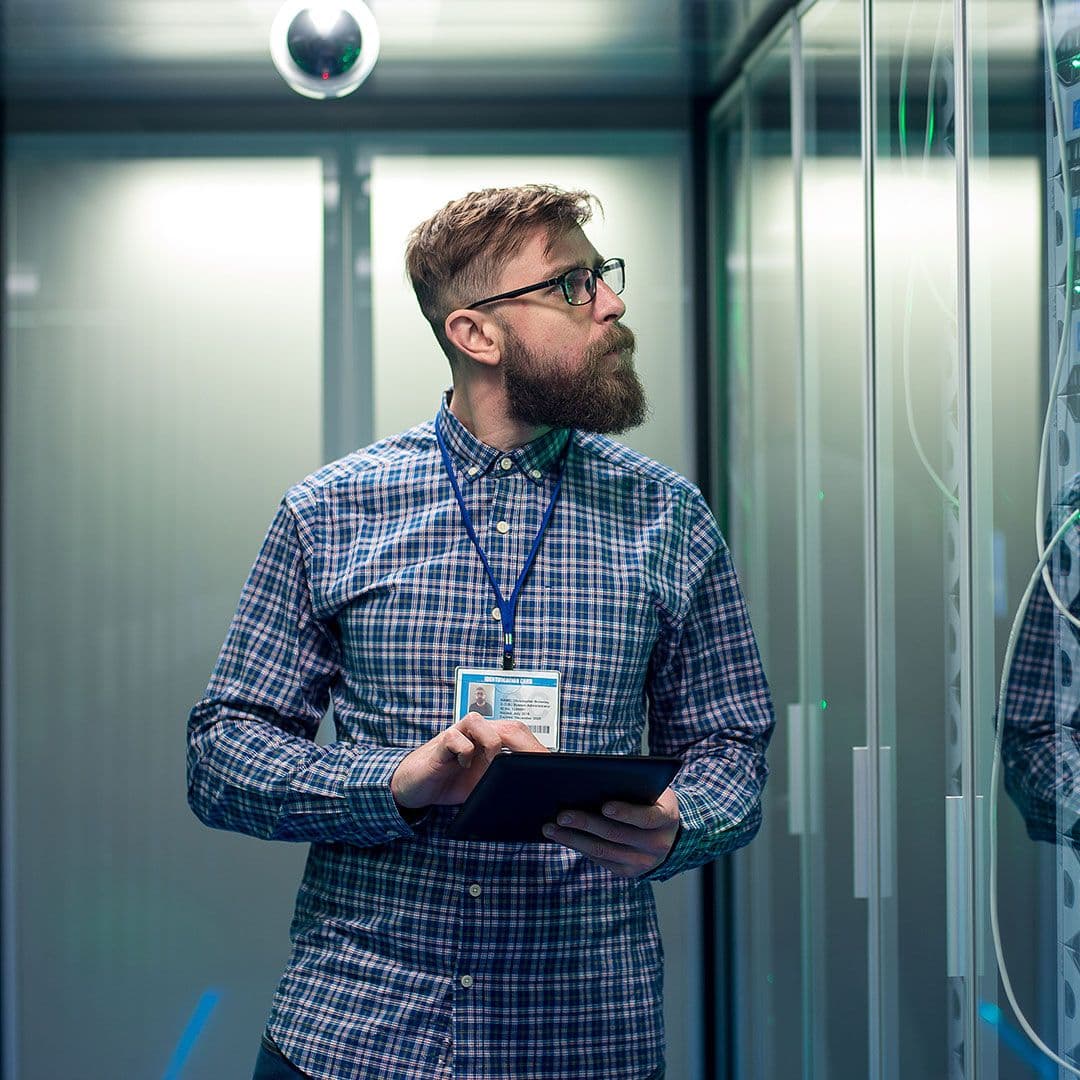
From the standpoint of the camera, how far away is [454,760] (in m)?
1.45

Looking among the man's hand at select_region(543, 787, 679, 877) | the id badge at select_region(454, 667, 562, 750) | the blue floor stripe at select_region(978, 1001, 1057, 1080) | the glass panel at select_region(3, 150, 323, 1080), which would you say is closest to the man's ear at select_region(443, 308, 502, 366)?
the id badge at select_region(454, 667, 562, 750)

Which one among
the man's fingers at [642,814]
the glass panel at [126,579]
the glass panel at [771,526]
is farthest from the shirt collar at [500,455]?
the glass panel at [126,579]

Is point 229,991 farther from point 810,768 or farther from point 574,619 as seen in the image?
point 574,619

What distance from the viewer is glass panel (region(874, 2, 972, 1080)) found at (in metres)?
1.76

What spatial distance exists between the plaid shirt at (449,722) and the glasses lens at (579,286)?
0.19m

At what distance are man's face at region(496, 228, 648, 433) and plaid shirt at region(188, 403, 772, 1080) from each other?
89 mm

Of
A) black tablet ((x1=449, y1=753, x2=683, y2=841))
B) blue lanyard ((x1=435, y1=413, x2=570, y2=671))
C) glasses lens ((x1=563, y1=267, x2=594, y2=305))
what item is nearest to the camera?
black tablet ((x1=449, y1=753, x2=683, y2=841))

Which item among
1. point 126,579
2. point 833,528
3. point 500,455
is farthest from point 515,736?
point 126,579

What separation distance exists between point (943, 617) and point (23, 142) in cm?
255

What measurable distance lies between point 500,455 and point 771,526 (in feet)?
3.69

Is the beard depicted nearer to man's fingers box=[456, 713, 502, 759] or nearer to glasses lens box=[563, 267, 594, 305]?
glasses lens box=[563, 267, 594, 305]

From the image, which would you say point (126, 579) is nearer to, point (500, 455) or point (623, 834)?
point (500, 455)

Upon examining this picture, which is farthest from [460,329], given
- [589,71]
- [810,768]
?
[589,71]

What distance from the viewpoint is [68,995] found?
321 centimetres
